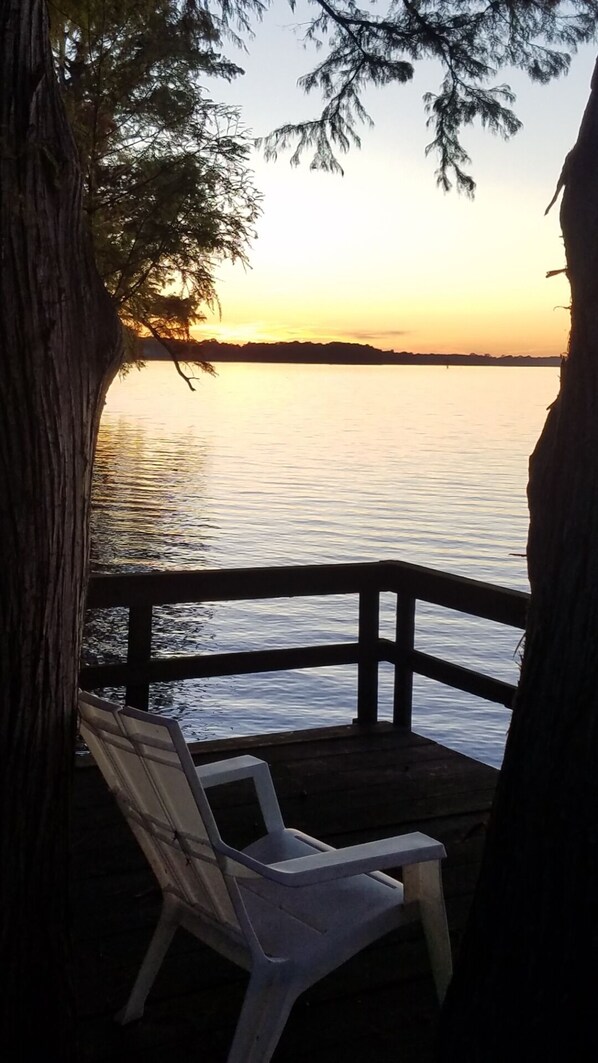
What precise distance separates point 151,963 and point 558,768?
1.21 metres

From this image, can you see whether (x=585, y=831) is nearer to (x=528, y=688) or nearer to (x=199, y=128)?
(x=528, y=688)

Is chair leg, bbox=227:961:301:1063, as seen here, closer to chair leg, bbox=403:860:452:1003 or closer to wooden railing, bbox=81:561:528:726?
chair leg, bbox=403:860:452:1003

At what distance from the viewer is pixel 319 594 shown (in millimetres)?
4816

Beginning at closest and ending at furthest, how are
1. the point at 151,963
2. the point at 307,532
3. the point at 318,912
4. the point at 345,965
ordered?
the point at 318,912
the point at 151,963
the point at 345,965
the point at 307,532

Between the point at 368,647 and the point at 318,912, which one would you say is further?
the point at 368,647

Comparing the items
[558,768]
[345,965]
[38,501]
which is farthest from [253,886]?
[38,501]

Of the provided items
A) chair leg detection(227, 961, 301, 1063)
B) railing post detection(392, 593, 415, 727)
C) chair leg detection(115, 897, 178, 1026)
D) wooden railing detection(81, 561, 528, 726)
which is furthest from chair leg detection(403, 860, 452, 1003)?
railing post detection(392, 593, 415, 727)

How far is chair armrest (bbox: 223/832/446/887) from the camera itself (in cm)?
211

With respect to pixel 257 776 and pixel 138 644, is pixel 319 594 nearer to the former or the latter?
pixel 138 644

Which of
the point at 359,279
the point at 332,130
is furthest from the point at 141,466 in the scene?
the point at 332,130

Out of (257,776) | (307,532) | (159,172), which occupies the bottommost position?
(307,532)

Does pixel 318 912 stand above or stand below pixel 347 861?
below

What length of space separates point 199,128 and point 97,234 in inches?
59.0

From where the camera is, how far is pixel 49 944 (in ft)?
7.11
